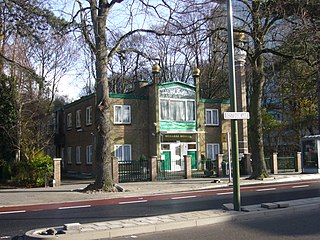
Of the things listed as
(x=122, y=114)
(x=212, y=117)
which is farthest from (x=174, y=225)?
(x=212, y=117)

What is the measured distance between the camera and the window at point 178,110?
34594 millimetres

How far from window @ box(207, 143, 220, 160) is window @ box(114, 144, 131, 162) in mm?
7624

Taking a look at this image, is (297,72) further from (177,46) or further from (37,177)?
(37,177)

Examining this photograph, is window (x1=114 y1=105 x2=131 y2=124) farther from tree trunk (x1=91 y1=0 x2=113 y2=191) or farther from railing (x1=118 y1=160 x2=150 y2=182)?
tree trunk (x1=91 y1=0 x2=113 y2=191)

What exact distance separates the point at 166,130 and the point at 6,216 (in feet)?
73.0

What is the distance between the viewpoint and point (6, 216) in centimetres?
1283

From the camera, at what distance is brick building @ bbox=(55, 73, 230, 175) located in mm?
33691

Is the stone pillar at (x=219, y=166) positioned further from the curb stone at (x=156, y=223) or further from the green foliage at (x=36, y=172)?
the curb stone at (x=156, y=223)

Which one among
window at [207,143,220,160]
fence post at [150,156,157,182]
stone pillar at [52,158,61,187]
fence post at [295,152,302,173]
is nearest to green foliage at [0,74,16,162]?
stone pillar at [52,158,61,187]

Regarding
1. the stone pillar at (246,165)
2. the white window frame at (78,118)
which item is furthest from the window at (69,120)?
the stone pillar at (246,165)

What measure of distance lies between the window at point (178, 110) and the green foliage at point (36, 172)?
40.7 ft

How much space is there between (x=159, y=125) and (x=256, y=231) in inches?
1003

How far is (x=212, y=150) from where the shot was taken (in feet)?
122

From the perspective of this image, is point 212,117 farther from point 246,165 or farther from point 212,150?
point 246,165
